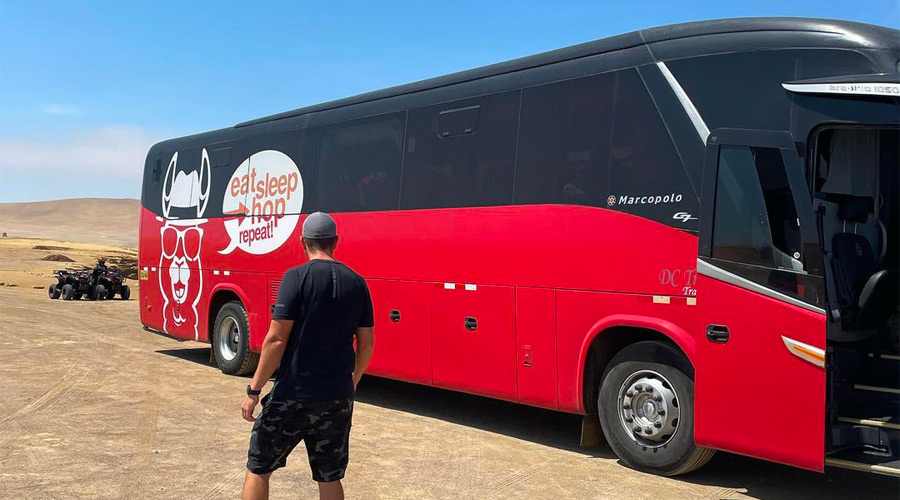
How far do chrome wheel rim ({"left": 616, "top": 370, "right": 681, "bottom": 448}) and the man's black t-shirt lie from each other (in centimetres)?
330

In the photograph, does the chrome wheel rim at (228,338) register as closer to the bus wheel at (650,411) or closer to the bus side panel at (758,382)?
the bus wheel at (650,411)

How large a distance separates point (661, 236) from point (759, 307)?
102 cm

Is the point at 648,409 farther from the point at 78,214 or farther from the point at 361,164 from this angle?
the point at 78,214

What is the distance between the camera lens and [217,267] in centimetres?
1245

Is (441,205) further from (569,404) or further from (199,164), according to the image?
(199,164)

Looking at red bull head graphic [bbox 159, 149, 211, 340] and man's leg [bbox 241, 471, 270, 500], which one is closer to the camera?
man's leg [bbox 241, 471, 270, 500]

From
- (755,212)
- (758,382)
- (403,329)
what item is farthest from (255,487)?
(403,329)

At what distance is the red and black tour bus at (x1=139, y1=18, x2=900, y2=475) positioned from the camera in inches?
231

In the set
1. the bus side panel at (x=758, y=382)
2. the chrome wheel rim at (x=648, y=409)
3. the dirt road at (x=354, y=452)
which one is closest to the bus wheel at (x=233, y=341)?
the dirt road at (x=354, y=452)

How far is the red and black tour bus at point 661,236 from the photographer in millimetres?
5859

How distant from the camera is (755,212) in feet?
20.0

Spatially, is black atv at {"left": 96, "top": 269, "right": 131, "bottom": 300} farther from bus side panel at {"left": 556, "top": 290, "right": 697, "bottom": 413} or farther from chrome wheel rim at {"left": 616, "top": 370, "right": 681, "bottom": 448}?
chrome wheel rim at {"left": 616, "top": 370, "right": 681, "bottom": 448}

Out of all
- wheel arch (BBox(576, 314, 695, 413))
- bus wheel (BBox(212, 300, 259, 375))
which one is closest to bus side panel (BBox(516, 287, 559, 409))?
wheel arch (BBox(576, 314, 695, 413))

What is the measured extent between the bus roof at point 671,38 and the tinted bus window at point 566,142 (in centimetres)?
29
